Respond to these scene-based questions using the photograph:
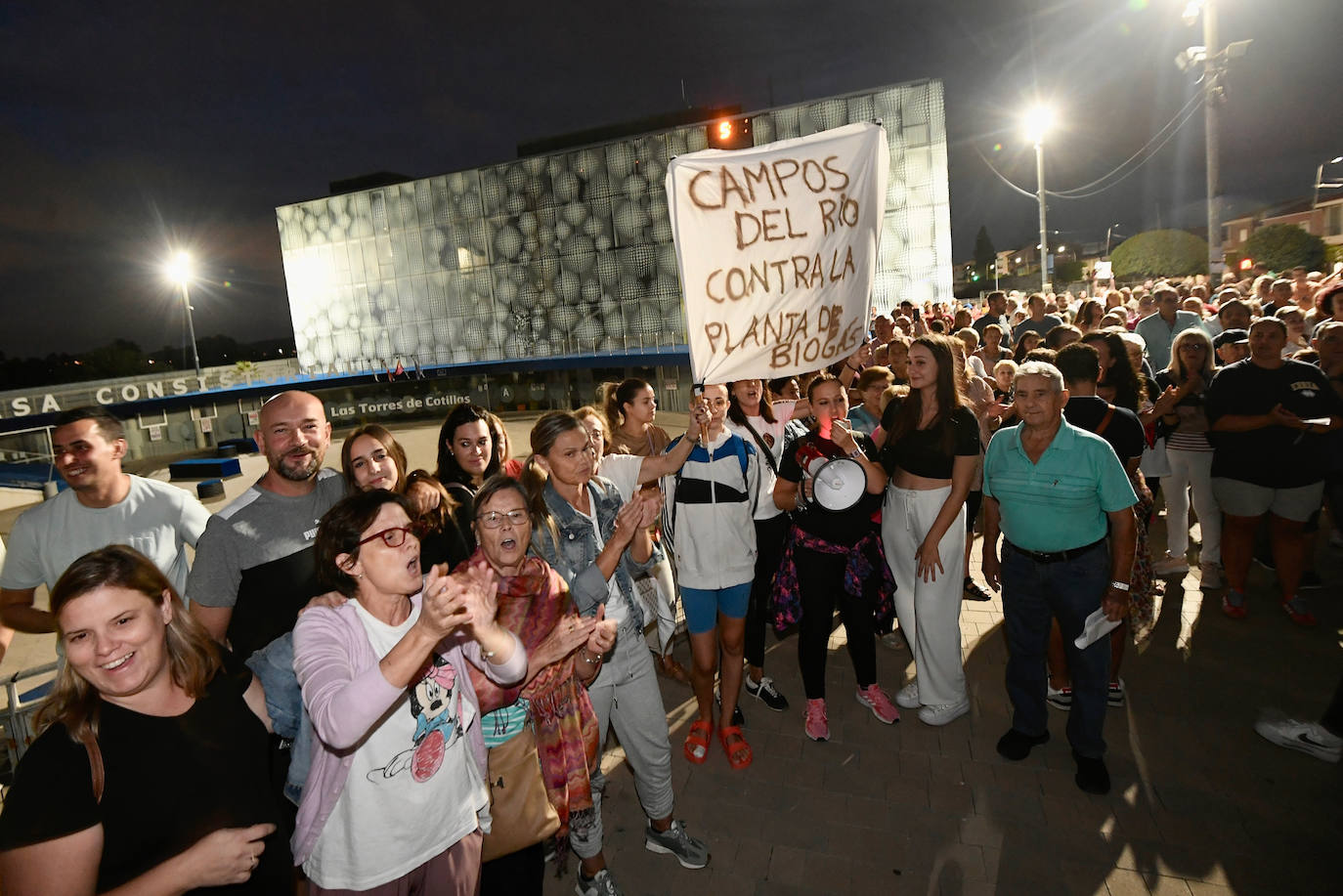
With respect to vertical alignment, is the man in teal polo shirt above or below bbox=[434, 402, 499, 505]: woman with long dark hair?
below

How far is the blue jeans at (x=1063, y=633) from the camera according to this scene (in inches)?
137

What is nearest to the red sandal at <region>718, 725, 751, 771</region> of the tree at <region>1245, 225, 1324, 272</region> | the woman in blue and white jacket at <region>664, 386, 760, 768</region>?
the woman in blue and white jacket at <region>664, 386, 760, 768</region>

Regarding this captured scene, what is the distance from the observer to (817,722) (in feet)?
13.4

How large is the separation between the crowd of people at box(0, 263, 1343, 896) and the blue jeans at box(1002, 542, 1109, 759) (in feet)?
0.04

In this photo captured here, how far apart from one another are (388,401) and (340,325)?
926 inches

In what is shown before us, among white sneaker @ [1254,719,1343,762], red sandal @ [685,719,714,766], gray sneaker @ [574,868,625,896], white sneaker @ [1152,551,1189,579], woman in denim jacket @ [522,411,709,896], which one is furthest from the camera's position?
white sneaker @ [1152,551,1189,579]

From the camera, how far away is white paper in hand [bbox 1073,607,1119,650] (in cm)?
340

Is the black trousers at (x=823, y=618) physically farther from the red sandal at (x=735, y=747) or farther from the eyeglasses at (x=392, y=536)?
the eyeglasses at (x=392, y=536)

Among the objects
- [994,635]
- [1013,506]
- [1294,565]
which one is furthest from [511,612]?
[1294,565]

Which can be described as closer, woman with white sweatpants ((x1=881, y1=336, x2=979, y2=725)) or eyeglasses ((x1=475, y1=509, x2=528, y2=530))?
eyeglasses ((x1=475, y1=509, x2=528, y2=530))

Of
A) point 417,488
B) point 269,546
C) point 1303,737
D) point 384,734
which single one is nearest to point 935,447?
point 1303,737

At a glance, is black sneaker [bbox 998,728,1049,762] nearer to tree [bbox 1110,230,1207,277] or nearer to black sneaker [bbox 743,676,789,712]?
black sneaker [bbox 743,676,789,712]

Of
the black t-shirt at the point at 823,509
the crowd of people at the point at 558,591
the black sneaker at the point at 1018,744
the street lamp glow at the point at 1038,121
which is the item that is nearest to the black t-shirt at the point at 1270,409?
the crowd of people at the point at 558,591

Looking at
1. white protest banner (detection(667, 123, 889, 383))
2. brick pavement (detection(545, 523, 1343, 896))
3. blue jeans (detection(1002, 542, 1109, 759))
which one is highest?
white protest banner (detection(667, 123, 889, 383))
